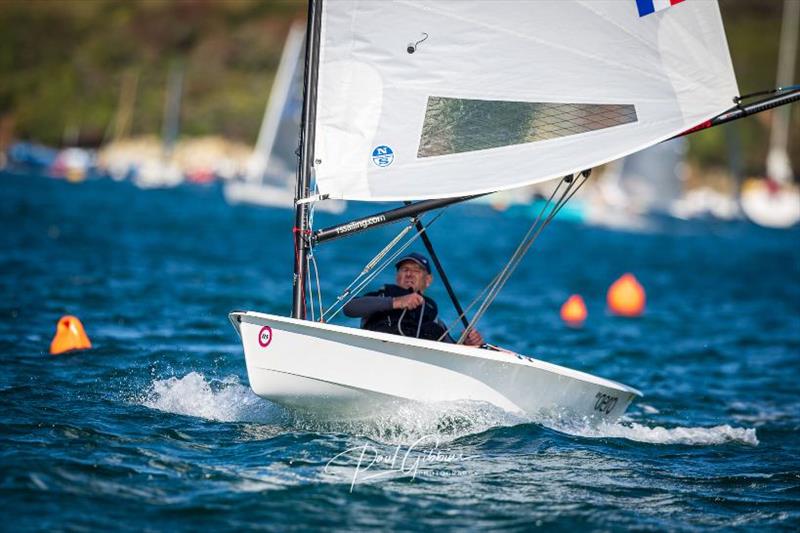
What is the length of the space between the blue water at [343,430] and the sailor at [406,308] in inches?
27.5

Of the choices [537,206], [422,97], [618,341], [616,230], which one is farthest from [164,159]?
[422,97]

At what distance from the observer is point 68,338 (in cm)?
1100

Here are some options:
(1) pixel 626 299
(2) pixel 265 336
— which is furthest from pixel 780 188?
Result: (2) pixel 265 336

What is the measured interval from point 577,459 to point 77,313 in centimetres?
745

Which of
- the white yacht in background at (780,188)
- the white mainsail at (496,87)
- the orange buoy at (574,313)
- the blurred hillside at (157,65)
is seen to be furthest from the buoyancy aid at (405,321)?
the blurred hillside at (157,65)

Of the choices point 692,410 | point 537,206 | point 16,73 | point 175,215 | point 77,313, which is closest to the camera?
point 692,410

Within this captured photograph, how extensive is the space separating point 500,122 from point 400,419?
236cm

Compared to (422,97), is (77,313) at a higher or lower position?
lower

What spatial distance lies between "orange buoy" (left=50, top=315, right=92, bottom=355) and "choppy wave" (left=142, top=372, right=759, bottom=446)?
2011 mm

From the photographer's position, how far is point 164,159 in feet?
242

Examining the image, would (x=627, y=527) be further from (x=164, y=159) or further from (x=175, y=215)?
(x=164, y=159)

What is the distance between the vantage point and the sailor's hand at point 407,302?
8.20 meters

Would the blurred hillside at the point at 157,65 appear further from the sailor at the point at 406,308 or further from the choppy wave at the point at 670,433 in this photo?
the sailor at the point at 406,308

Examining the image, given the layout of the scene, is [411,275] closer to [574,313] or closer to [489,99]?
[489,99]
